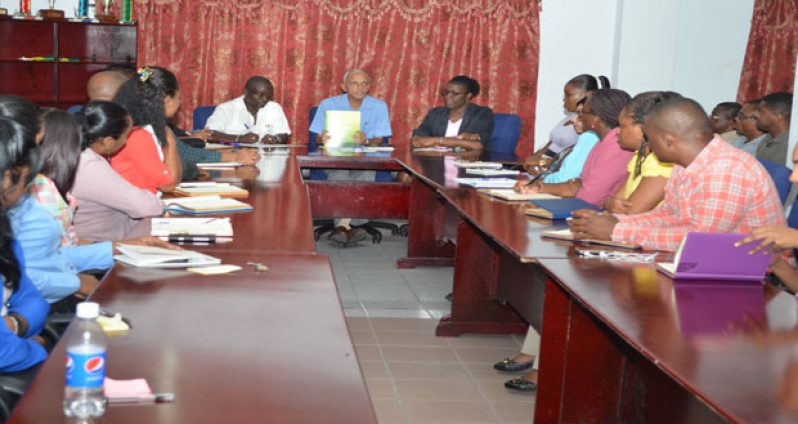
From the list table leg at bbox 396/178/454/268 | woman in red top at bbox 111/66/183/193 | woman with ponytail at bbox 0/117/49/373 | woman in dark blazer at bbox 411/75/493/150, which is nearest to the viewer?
woman with ponytail at bbox 0/117/49/373

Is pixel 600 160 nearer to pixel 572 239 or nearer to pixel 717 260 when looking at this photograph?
pixel 572 239

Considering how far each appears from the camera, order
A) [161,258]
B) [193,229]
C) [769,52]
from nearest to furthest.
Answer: [161,258]
[193,229]
[769,52]

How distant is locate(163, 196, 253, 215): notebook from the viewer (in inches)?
128

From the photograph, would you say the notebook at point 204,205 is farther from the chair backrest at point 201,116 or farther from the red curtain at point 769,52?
the red curtain at point 769,52

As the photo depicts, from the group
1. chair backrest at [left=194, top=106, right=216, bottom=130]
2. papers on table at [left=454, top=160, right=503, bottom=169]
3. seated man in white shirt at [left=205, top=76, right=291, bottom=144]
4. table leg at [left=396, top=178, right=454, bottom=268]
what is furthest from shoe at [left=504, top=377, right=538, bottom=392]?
chair backrest at [left=194, top=106, right=216, bottom=130]

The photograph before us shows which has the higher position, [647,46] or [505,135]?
[647,46]

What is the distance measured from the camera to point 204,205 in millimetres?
3314

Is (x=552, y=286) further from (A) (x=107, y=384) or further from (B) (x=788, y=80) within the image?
(B) (x=788, y=80)

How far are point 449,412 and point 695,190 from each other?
3.84 feet

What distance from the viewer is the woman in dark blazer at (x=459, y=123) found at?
6301 millimetres

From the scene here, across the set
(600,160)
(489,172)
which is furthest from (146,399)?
(489,172)

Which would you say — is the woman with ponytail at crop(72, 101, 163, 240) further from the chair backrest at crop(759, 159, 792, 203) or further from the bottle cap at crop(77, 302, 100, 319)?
the chair backrest at crop(759, 159, 792, 203)

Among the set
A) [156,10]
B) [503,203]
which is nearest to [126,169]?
[503,203]

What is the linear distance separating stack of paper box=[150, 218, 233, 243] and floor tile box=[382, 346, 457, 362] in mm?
1181
